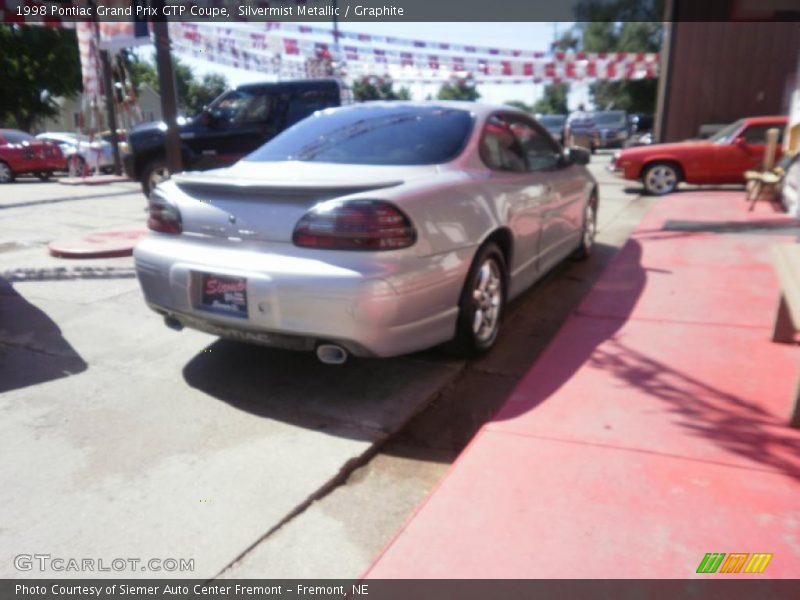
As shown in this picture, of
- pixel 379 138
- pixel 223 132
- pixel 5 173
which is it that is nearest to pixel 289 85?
pixel 223 132

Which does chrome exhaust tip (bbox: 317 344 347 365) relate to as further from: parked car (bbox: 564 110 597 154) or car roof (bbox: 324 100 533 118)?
parked car (bbox: 564 110 597 154)

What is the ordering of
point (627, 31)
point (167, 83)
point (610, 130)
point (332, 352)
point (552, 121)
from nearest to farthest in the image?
1. point (332, 352)
2. point (167, 83)
3. point (610, 130)
4. point (552, 121)
5. point (627, 31)

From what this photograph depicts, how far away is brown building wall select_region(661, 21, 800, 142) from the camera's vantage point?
13.7 metres

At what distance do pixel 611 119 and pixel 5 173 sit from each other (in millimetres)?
23015

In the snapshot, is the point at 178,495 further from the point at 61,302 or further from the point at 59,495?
the point at 61,302

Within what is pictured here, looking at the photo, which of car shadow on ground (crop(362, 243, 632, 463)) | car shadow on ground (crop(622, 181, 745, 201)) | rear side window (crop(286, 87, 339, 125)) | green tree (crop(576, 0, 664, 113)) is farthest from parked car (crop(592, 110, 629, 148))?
car shadow on ground (crop(362, 243, 632, 463))

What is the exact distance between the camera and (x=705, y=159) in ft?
35.6

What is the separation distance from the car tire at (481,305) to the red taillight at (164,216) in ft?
5.27

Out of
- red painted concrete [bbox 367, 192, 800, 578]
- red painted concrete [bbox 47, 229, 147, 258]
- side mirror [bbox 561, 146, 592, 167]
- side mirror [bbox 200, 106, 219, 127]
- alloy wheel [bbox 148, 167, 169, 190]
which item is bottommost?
red painted concrete [bbox 47, 229, 147, 258]

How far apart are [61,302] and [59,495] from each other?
2837 mm

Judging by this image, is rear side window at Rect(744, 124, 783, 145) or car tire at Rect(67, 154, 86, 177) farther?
car tire at Rect(67, 154, 86, 177)

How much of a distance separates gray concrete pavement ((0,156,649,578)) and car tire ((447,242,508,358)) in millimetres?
145

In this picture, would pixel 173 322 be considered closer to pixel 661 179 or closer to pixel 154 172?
pixel 154 172
